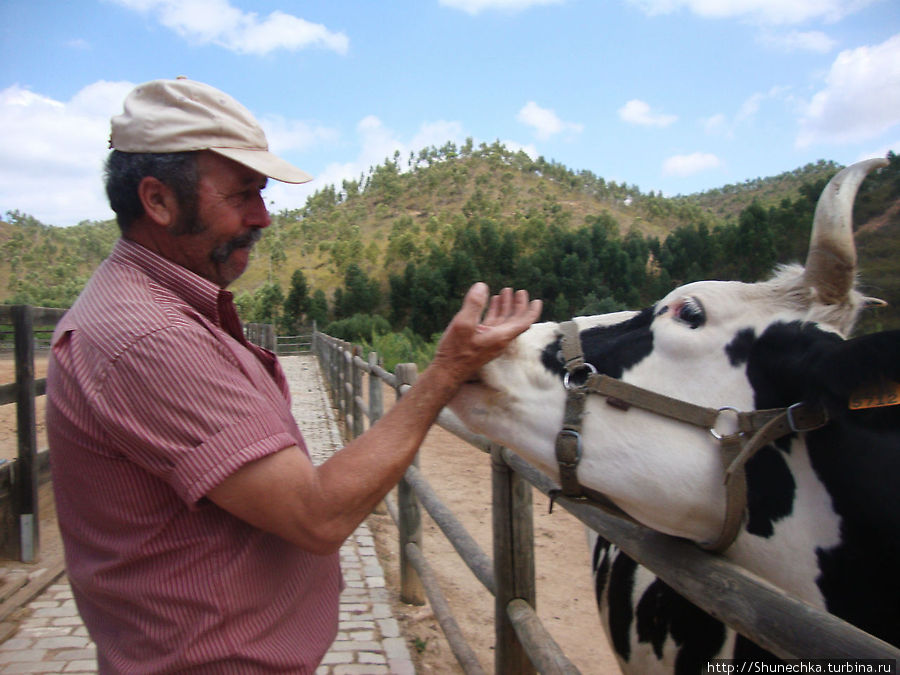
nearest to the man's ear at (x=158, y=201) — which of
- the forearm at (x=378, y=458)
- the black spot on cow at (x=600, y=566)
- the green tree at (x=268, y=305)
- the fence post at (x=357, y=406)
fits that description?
the forearm at (x=378, y=458)

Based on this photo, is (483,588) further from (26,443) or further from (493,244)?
(493,244)

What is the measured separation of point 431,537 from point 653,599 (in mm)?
4121

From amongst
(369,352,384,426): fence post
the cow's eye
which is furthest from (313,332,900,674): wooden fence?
(369,352,384,426): fence post

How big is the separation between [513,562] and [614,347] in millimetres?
1015

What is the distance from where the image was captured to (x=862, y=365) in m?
1.03

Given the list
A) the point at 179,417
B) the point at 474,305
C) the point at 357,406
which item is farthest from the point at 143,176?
the point at 357,406

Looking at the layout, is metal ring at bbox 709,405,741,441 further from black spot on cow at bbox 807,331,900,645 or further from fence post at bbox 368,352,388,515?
fence post at bbox 368,352,388,515

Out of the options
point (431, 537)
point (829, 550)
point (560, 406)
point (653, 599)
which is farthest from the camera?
point (431, 537)

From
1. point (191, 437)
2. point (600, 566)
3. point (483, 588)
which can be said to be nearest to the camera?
point (191, 437)

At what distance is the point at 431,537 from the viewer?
5.48 metres

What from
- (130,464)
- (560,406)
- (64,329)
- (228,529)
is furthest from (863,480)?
(64,329)

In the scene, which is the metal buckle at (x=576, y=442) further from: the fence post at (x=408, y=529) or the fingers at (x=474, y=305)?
the fence post at (x=408, y=529)

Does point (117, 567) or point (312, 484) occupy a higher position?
point (312, 484)

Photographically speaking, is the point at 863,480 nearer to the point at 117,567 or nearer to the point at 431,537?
the point at 117,567
